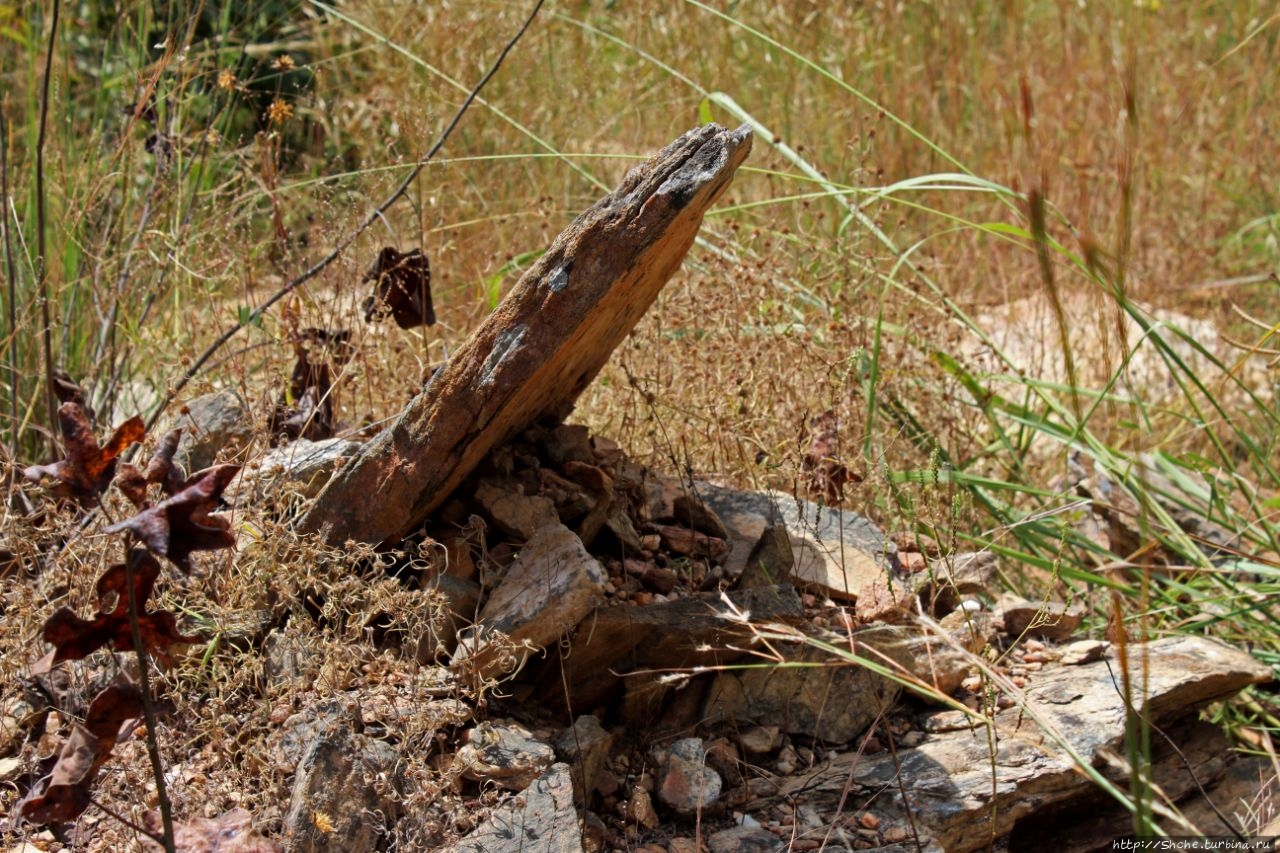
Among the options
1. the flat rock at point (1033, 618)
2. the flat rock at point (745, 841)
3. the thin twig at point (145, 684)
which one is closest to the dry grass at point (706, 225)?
the flat rock at point (1033, 618)

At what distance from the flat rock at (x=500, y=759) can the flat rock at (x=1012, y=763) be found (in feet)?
1.46

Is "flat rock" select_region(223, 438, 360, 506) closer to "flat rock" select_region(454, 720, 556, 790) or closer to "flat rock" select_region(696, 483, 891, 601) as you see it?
"flat rock" select_region(454, 720, 556, 790)

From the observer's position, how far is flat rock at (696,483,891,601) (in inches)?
105

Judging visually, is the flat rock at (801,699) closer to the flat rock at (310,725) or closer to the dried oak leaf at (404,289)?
the flat rock at (310,725)

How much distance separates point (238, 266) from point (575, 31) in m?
2.43

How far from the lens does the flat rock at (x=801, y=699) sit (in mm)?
2438

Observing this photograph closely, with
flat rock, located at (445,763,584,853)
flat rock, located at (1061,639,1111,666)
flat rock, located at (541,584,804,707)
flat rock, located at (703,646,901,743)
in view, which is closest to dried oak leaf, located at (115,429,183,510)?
flat rock, located at (445,763,584,853)

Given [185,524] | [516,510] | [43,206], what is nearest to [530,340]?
[516,510]

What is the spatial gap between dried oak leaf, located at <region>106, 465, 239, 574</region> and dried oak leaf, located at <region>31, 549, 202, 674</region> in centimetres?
10

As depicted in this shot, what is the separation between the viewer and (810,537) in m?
2.83

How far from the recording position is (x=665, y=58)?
5.46 m

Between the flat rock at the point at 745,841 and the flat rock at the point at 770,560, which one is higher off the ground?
the flat rock at the point at 770,560

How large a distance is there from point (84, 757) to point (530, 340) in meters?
0.96

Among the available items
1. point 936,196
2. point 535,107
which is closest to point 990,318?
point 936,196
